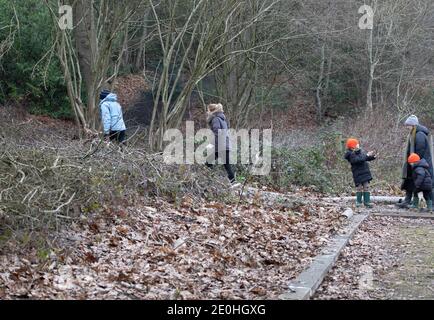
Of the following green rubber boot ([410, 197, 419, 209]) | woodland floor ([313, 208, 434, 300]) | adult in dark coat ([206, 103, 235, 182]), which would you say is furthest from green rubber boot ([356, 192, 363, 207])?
adult in dark coat ([206, 103, 235, 182])

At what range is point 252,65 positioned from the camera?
68.1 ft

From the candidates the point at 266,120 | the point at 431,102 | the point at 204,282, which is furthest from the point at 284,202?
the point at 431,102

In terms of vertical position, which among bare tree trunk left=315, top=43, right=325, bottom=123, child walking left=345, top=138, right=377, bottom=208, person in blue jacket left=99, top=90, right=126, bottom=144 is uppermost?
person in blue jacket left=99, top=90, right=126, bottom=144

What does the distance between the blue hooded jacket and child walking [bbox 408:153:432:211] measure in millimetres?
5446

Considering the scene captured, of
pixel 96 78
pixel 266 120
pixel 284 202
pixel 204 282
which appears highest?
pixel 96 78

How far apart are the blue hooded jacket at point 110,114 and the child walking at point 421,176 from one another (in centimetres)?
545

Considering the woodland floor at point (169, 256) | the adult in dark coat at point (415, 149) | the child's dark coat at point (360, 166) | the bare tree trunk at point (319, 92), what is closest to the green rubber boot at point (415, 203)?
the adult in dark coat at point (415, 149)

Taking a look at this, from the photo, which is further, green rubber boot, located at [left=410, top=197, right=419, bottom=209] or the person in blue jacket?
green rubber boot, located at [left=410, top=197, right=419, bottom=209]

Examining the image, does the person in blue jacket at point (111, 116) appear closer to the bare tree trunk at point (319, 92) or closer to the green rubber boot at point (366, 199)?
the green rubber boot at point (366, 199)

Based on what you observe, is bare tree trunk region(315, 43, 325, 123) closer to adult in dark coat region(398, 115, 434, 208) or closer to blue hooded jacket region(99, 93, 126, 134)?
adult in dark coat region(398, 115, 434, 208)

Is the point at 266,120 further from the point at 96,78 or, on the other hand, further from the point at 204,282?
the point at 204,282

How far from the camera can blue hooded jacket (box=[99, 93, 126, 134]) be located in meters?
13.2

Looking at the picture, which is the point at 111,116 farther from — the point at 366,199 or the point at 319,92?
the point at 319,92

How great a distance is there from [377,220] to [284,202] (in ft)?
5.37
